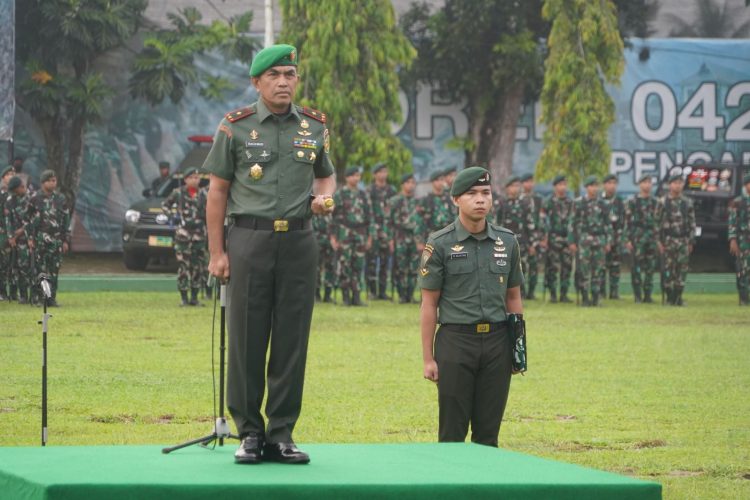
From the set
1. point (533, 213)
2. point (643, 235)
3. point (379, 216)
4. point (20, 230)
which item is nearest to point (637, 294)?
point (643, 235)

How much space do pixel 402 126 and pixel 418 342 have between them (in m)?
17.7

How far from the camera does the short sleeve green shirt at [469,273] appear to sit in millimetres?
8109

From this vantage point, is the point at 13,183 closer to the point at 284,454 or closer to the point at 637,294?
the point at 637,294

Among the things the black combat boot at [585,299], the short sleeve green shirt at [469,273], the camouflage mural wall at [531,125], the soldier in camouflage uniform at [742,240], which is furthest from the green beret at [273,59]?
the camouflage mural wall at [531,125]

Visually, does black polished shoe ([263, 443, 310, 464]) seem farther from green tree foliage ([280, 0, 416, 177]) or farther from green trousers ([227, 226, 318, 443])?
green tree foliage ([280, 0, 416, 177])

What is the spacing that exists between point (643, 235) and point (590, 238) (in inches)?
49.5

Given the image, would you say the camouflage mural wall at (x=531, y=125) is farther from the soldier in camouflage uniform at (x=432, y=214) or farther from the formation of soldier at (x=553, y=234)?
the soldier in camouflage uniform at (x=432, y=214)

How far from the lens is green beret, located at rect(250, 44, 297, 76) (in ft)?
23.9

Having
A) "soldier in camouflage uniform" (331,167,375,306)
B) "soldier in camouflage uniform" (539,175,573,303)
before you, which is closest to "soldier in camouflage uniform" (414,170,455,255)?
"soldier in camouflage uniform" (331,167,375,306)

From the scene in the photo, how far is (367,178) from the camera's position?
31.5 meters

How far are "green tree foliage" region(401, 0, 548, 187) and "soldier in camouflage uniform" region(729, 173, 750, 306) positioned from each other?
10816 millimetres

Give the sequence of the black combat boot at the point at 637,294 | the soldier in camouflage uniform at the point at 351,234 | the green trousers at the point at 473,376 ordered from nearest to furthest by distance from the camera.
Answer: the green trousers at the point at 473,376 → the soldier in camouflage uniform at the point at 351,234 → the black combat boot at the point at 637,294

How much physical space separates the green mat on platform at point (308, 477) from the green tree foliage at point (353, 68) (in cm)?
2292

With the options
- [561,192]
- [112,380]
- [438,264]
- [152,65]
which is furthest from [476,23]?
[438,264]
